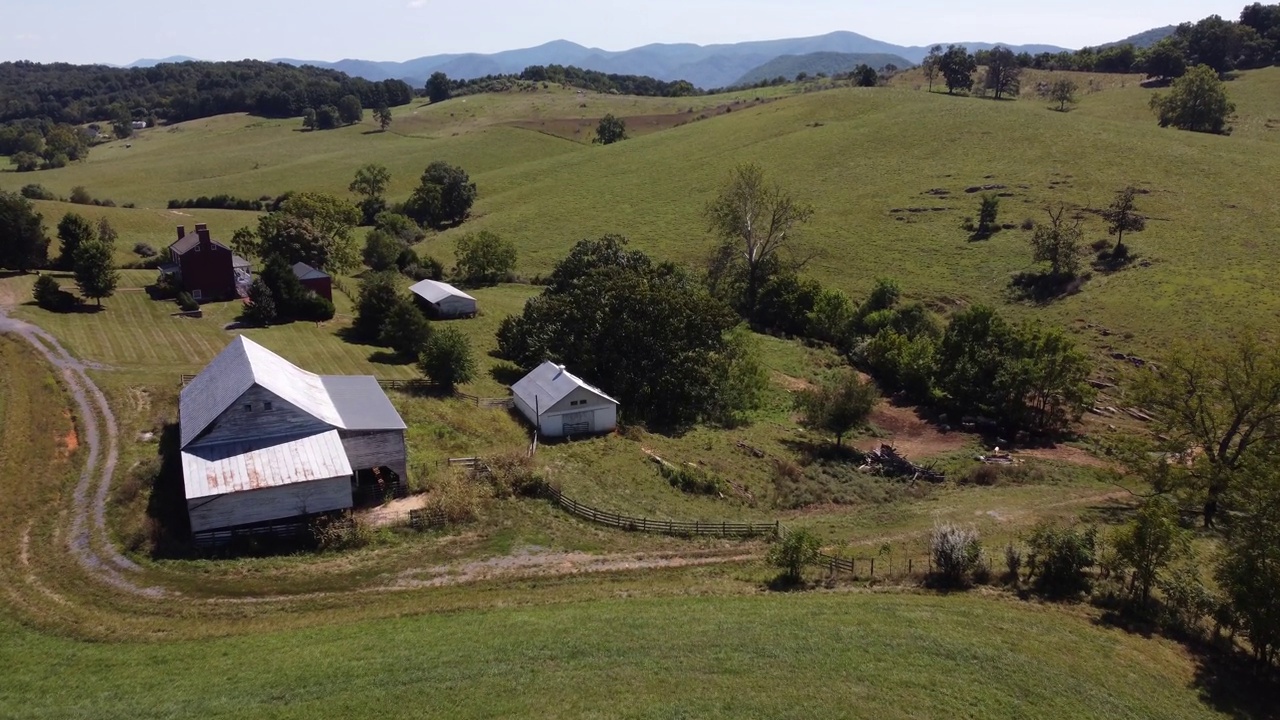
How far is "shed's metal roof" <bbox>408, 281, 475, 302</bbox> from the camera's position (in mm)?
64875

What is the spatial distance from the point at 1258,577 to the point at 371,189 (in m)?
106

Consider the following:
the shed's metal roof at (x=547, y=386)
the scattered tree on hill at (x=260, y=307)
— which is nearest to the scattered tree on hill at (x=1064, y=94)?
the shed's metal roof at (x=547, y=386)

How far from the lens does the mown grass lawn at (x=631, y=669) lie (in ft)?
61.0

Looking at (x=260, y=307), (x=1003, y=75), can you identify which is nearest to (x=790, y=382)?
(x=260, y=307)

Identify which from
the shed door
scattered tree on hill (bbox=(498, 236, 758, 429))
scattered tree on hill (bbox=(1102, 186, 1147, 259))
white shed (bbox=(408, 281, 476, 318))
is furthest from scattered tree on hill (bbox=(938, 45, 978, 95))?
the shed door

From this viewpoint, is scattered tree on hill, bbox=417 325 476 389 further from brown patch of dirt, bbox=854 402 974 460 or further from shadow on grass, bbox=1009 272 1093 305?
shadow on grass, bbox=1009 272 1093 305

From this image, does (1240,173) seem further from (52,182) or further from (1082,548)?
(52,182)

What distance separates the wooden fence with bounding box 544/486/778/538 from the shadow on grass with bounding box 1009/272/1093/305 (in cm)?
4243

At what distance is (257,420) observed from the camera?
99.9 feet

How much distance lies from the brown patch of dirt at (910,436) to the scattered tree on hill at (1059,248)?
23388 mm

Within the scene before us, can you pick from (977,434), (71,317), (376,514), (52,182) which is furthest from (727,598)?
(52,182)

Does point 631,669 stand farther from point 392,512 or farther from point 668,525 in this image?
point 392,512

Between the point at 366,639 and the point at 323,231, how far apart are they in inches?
2467

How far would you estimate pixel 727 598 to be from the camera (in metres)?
25.0
